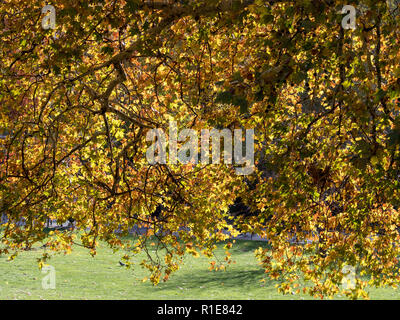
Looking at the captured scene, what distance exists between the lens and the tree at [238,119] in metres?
5.80

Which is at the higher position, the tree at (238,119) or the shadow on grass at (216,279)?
the tree at (238,119)

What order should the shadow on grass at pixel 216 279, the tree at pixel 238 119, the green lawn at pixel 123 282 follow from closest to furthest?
the tree at pixel 238 119 → the green lawn at pixel 123 282 → the shadow on grass at pixel 216 279

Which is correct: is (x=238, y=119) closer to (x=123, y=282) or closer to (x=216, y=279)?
(x=123, y=282)

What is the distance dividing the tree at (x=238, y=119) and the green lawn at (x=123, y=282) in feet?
19.1

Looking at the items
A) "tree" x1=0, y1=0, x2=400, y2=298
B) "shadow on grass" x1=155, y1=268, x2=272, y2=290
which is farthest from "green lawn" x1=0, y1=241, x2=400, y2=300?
"tree" x1=0, y1=0, x2=400, y2=298

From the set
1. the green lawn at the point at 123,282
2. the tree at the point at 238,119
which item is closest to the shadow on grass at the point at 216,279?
the green lawn at the point at 123,282

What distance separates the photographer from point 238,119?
738 centimetres

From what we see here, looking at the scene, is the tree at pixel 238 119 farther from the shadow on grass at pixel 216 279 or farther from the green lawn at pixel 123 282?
the shadow on grass at pixel 216 279

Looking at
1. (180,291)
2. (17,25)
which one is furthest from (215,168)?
(180,291)

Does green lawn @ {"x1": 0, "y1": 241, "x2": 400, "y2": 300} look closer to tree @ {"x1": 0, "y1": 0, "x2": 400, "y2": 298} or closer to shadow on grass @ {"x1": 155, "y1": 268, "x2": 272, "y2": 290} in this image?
shadow on grass @ {"x1": 155, "y1": 268, "x2": 272, "y2": 290}

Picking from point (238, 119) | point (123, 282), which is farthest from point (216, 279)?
point (238, 119)

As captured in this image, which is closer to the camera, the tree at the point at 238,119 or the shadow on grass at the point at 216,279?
the tree at the point at 238,119

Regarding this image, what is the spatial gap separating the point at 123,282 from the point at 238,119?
1154 centimetres
